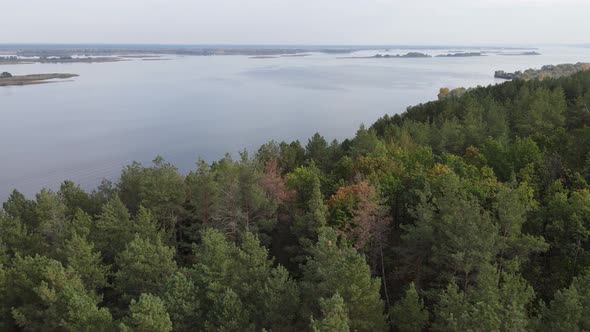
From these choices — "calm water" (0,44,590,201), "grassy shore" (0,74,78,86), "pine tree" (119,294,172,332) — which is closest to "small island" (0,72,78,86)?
"grassy shore" (0,74,78,86)

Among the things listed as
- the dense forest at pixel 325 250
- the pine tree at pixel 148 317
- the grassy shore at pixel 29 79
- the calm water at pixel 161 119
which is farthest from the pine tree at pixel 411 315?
the grassy shore at pixel 29 79

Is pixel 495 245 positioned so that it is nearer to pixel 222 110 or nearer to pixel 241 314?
pixel 241 314

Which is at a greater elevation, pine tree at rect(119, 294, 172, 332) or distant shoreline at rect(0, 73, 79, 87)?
distant shoreline at rect(0, 73, 79, 87)

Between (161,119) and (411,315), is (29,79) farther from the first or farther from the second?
(411,315)

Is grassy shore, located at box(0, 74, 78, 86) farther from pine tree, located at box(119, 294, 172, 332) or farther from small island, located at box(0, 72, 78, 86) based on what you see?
pine tree, located at box(119, 294, 172, 332)

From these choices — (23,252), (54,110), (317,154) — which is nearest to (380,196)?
(317,154)

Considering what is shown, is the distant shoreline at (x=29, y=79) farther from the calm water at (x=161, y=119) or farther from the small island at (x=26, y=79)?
the calm water at (x=161, y=119)
